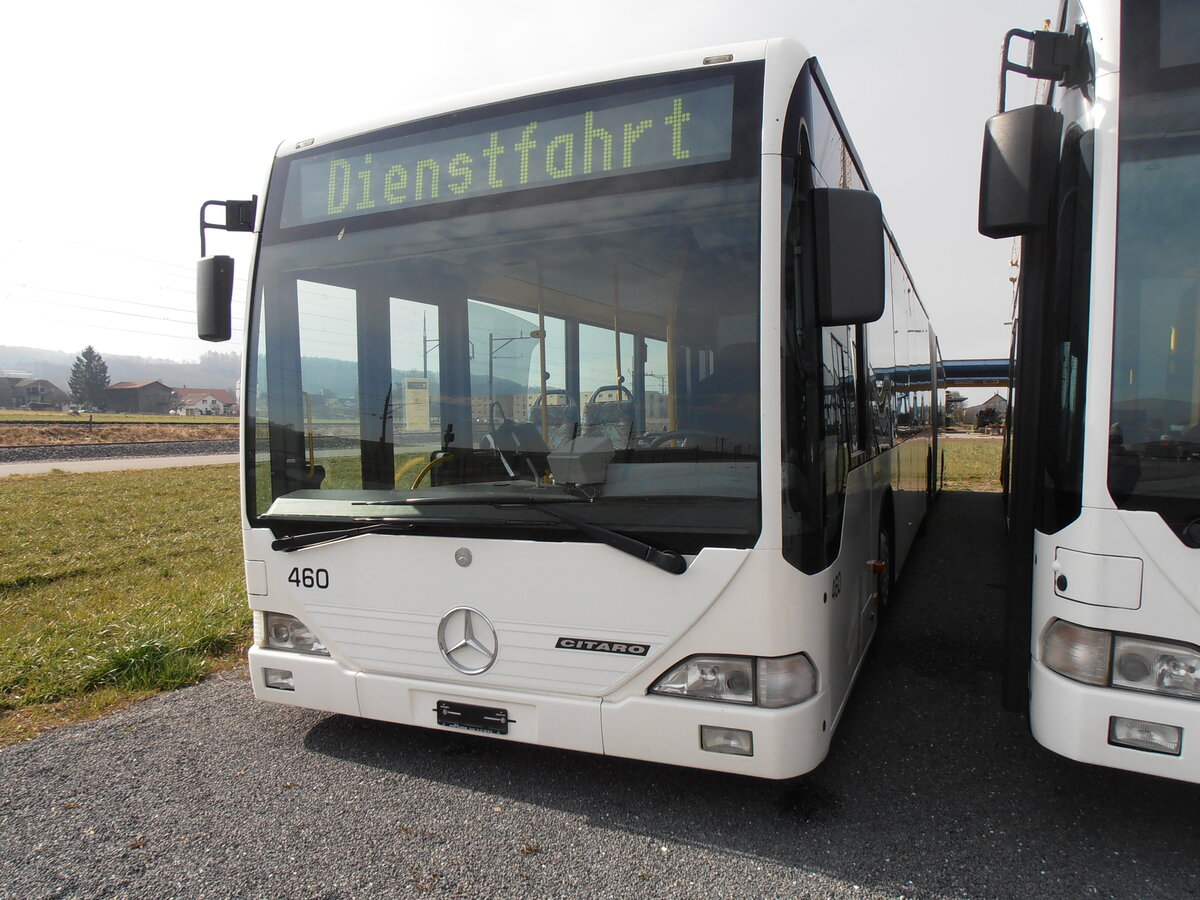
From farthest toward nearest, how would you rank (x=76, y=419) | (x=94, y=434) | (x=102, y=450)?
(x=76, y=419) < (x=94, y=434) < (x=102, y=450)

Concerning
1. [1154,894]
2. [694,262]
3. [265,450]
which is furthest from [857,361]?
[265,450]

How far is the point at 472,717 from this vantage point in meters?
3.26

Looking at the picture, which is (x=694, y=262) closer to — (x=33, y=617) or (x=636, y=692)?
(x=636, y=692)

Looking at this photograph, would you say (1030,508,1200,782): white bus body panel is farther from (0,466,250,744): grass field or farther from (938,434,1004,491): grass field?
(938,434,1004,491): grass field

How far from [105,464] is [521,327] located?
31.3m

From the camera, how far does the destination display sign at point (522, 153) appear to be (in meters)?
2.95

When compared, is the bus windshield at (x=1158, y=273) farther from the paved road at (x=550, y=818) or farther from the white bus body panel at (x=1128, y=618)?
the paved road at (x=550, y=818)

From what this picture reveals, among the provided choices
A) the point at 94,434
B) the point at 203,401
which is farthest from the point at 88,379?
the point at 94,434

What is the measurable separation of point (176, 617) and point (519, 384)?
4109mm

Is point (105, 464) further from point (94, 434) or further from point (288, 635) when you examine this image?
point (288, 635)

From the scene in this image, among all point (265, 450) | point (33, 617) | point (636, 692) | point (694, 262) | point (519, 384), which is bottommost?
point (33, 617)

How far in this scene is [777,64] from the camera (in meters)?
2.88

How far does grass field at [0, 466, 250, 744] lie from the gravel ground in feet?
54.4

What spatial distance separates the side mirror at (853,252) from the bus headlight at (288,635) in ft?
8.56
